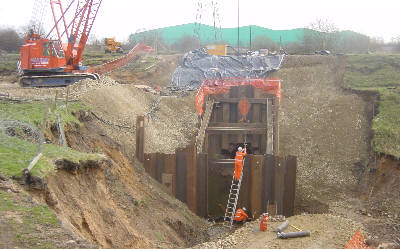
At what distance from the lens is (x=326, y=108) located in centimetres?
2303

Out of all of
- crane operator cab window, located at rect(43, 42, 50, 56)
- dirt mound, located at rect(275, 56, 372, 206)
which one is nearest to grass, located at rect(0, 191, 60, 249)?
dirt mound, located at rect(275, 56, 372, 206)

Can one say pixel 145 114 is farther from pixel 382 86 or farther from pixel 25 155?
pixel 382 86

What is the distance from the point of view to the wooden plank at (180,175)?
1481 cm

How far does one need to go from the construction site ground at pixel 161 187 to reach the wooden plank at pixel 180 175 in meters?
0.80

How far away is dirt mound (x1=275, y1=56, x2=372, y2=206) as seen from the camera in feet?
58.9

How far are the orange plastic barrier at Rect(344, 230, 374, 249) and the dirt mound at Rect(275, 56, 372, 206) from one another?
5.24 m

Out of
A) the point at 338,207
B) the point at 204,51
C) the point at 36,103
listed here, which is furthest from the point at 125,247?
the point at 204,51

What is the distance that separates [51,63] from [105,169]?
13.7 metres

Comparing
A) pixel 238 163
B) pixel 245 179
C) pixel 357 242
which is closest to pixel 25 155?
pixel 238 163

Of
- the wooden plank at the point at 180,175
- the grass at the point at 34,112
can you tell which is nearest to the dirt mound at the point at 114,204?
the grass at the point at 34,112

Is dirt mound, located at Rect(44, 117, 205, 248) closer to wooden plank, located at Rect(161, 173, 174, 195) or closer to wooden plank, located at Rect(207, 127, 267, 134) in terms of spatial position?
wooden plank, located at Rect(161, 173, 174, 195)

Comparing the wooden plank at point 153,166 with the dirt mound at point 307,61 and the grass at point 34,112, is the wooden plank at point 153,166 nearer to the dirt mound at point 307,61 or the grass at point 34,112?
Answer: the grass at point 34,112

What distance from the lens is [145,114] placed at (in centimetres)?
2080

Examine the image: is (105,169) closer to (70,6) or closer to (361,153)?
(361,153)
